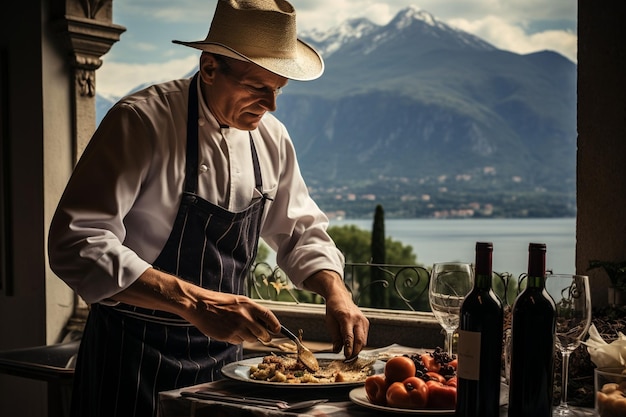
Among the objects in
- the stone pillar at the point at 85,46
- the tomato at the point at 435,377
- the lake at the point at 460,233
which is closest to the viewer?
the tomato at the point at 435,377

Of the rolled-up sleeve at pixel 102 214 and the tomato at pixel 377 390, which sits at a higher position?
the rolled-up sleeve at pixel 102 214

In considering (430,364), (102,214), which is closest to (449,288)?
(430,364)

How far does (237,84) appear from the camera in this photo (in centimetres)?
204

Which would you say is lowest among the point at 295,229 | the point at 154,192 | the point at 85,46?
the point at 295,229

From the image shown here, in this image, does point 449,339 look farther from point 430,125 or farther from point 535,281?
Answer: point 430,125

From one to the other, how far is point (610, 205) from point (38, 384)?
276 centimetres

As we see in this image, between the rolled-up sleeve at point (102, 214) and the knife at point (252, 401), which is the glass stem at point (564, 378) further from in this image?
the rolled-up sleeve at point (102, 214)

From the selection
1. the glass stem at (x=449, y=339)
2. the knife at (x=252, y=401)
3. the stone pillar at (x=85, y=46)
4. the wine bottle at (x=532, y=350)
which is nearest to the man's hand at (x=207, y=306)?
the knife at (x=252, y=401)

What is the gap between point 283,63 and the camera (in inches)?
80.5

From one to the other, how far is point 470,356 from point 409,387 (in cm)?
17

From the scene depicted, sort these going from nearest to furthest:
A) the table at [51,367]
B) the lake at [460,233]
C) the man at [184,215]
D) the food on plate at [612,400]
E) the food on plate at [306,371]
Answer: the food on plate at [612,400]
the food on plate at [306,371]
the man at [184,215]
the table at [51,367]
the lake at [460,233]

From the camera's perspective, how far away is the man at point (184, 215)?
73.8 inches

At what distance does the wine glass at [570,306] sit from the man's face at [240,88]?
870 mm

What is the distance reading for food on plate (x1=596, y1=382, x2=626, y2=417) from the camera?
1323 millimetres
